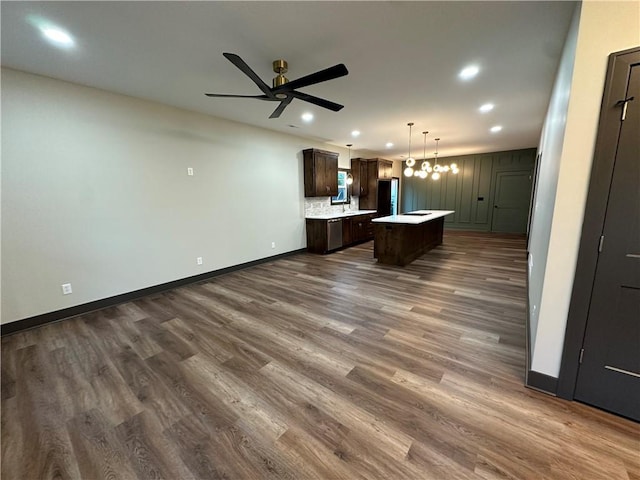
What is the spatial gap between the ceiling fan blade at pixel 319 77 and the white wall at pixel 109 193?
236cm

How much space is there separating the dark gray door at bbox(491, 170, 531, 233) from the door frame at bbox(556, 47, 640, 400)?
825 cm

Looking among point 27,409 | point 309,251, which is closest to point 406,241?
point 309,251

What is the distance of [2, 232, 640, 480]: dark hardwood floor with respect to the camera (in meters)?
1.36

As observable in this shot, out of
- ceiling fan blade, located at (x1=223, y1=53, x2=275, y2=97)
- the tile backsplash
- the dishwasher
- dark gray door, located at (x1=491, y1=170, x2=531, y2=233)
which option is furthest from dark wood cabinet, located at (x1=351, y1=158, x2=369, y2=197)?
ceiling fan blade, located at (x1=223, y1=53, x2=275, y2=97)

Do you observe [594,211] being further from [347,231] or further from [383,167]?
[383,167]

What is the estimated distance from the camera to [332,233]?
6102mm

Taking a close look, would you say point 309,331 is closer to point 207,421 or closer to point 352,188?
point 207,421

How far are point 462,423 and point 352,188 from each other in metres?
6.74

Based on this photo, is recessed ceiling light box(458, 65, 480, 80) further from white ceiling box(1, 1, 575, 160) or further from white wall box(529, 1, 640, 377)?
white wall box(529, 1, 640, 377)

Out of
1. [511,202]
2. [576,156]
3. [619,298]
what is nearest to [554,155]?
[576,156]

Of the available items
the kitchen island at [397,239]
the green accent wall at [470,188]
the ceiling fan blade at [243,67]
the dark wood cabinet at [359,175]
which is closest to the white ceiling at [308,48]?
the ceiling fan blade at [243,67]

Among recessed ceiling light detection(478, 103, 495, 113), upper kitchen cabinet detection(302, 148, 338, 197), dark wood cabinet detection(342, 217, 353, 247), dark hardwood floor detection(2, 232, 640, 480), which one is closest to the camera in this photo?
dark hardwood floor detection(2, 232, 640, 480)

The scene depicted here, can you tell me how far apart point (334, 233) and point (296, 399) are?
4592 mm

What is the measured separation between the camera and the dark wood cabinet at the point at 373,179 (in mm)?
7801
